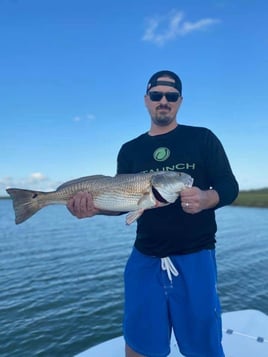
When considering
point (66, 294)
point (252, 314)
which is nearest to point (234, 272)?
point (66, 294)

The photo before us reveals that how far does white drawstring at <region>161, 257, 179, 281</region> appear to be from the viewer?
3.87 m

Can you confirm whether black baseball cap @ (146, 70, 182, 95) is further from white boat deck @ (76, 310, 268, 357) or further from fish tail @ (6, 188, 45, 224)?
white boat deck @ (76, 310, 268, 357)

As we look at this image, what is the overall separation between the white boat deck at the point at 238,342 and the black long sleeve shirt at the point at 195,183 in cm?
223

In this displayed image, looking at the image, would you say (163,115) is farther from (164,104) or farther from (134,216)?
(134,216)

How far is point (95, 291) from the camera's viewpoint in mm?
13883

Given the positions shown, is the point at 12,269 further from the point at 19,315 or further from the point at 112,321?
the point at 112,321

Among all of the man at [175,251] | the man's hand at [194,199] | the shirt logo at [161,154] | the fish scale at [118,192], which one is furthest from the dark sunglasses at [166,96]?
the man's hand at [194,199]

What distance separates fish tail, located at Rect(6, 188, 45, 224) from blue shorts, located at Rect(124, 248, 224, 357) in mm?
1384

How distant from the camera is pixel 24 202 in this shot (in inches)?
173

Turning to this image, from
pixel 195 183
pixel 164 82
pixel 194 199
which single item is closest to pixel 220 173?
pixel 195 183

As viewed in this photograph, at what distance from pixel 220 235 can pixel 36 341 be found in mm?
21893

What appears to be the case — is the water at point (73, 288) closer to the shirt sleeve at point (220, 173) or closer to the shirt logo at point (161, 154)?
the shirt logo at point (161, 154)

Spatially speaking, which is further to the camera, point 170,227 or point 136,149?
point 136,149

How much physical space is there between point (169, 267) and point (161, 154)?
1.24 meters
